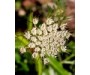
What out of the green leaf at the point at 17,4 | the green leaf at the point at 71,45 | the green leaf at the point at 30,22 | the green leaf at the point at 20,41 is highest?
the green leaf at the point at 17,4

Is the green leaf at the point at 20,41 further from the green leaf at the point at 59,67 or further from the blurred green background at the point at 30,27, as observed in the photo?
the green leaf at the point at 59,67

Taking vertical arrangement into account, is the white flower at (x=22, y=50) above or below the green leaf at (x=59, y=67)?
above

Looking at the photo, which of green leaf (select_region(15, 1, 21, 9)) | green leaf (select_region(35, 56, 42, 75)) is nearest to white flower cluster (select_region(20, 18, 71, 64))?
green leaf (select_region(35, 56, 42, 75))

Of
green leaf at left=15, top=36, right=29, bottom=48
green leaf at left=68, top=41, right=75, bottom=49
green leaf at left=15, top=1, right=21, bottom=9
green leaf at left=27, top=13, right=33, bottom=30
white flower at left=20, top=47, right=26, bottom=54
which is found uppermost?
green leaf at left=15, top=1, right=21, bottom=9

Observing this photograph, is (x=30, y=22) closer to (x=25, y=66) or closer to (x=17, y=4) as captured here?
(x=17, y=4)

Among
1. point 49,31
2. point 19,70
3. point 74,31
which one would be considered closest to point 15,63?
point 19,70

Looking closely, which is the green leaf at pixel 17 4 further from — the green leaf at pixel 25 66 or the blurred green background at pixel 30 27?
the green leaf at pixel 25 66

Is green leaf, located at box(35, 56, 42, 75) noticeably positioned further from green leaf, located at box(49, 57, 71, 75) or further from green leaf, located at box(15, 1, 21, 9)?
green leaf, located at box(15, 1, 21, 9)

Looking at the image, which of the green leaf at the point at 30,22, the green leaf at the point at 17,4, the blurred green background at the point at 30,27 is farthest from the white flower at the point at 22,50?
the green leaf at the point at 17,4
